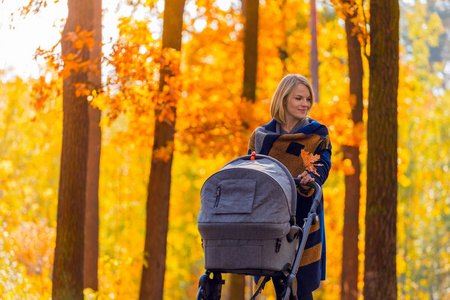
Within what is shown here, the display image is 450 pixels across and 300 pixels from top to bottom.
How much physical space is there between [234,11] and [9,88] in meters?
10.1

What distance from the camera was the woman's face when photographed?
498 cm

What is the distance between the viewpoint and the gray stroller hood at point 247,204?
3926 mm

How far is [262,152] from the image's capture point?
493cm

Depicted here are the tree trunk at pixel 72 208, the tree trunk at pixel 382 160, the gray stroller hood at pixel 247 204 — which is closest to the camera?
the gray stroller hood at pixel 247 204

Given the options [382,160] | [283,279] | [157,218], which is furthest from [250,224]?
[157,218]

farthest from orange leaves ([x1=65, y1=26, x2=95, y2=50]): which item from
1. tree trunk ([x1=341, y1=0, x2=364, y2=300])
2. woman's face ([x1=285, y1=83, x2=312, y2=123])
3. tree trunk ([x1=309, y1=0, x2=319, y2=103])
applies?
tree trunk ([x1=341, y1=0, x2=364, y2=300])

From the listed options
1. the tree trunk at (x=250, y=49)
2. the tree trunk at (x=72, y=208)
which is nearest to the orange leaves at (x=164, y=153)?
the tree trunk at (x=72, y=208)

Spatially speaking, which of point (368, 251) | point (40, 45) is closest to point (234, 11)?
point (40, 45)

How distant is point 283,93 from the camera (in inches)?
199

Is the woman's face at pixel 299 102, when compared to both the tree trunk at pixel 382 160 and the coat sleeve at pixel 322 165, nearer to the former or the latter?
the coat sleeve at pixel 322 165

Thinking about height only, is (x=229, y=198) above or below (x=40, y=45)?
below

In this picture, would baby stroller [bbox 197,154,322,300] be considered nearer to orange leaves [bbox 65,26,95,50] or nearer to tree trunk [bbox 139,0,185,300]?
orange leaves [bbox 65,26,95,50]

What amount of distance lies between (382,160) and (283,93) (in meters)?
2.38

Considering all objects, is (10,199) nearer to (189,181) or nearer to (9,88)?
(9,88)
